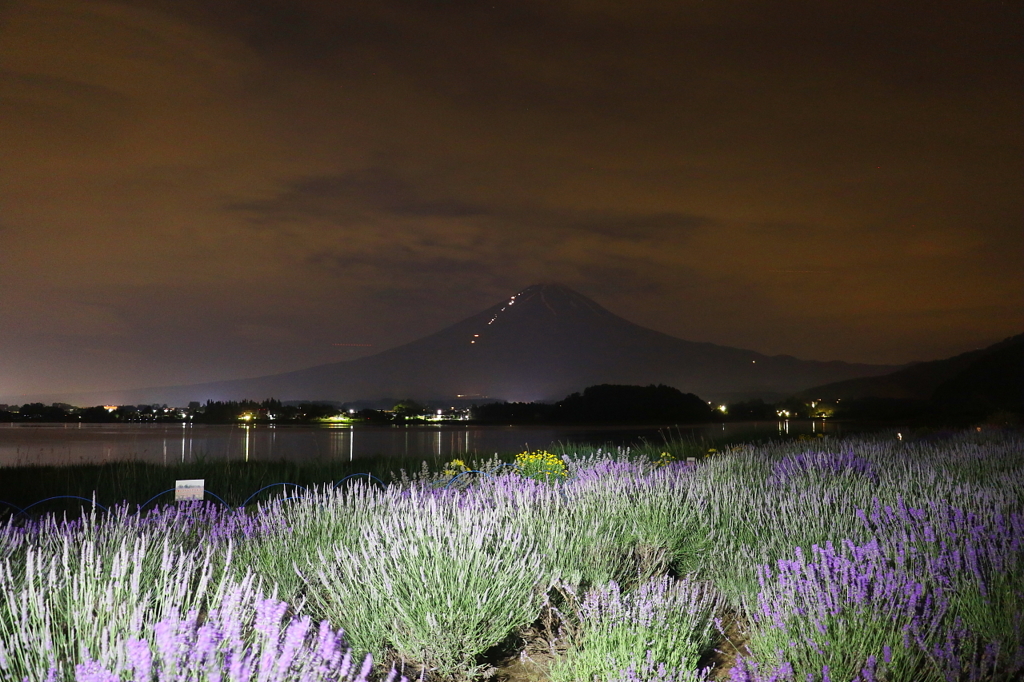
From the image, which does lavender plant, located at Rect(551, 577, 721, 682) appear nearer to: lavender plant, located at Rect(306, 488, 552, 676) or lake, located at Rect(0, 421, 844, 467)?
lavender plant, located at Rect(306, 488, 552, 676)

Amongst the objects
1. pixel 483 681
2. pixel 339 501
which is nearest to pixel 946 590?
pixel 483 681

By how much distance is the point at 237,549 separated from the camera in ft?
14.1

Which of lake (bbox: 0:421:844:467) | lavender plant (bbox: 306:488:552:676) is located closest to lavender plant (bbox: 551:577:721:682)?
lavender plant (bbox: 306:488:552:676)

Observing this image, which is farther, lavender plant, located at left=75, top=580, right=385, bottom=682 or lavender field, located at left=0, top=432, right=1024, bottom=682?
lavender field, located at left=0, top=432, right=1024, bottom=682

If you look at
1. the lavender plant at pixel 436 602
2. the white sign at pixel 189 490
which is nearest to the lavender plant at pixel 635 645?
the lavender plant at pixel 436 602

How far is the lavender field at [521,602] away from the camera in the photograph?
2.19m

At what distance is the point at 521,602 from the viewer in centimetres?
341

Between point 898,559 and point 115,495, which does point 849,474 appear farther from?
point 115,495

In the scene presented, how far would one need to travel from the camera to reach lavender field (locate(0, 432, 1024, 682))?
2191 millimetres

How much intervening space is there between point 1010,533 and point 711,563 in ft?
5.28

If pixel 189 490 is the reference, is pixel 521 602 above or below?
below

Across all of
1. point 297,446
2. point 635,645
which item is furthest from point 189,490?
point 297,446

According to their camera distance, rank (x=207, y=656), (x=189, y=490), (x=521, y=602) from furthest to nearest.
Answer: (x=189, y=490), (x=521, y=602), (x=207, y=656)

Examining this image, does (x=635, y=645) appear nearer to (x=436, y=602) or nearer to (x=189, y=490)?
(x=436, y=602)
